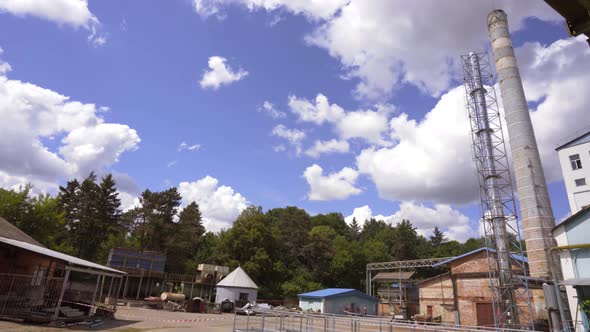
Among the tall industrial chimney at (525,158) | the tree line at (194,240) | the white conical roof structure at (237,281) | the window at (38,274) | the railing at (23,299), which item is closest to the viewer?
the railing at (23,299)

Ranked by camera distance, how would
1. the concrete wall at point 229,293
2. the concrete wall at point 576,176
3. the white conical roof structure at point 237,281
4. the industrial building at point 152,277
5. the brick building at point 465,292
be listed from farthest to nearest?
the industrial building at point 152,277 → the white conical roof structure at point 237,281 → the concrete wall at point 229,293 → the concrete wall at point 576,176 → the brick building at point 465,292

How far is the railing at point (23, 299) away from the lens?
15.5m

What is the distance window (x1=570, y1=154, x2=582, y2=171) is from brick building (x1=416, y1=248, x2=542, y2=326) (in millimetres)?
11602

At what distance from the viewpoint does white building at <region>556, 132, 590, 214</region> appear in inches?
1286

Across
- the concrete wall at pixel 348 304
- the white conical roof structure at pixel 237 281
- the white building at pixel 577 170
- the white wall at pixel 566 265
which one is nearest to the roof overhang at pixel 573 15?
the white wall at pixel 566 265

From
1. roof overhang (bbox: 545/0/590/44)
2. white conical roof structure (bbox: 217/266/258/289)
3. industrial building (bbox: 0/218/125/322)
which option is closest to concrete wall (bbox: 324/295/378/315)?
white conical roof structure (bbox: 217/266/258/289)

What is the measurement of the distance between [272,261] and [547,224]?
106ft

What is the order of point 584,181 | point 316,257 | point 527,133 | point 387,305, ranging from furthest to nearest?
1. point 316,257
2. point 387,305
3. point 584,181
4. point 527,133

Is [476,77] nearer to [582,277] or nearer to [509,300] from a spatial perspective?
[509,300]

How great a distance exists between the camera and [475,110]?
102ft

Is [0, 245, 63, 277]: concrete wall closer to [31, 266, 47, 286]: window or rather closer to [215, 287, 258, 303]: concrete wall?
[31, 266, 47, 286]: window

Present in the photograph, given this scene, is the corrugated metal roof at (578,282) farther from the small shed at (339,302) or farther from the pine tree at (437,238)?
the pine tree at (437,238)

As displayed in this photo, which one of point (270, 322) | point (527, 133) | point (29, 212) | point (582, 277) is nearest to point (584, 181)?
point (527, 133)

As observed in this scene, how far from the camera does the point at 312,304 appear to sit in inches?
1442
